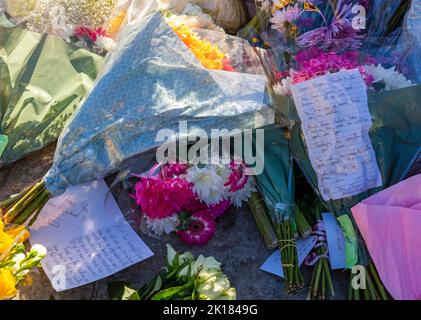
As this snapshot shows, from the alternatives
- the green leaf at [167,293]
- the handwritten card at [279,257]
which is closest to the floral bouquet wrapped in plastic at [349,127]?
the handwritten card at [279,257]

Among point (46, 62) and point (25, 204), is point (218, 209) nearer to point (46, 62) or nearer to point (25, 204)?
point (25, 204)

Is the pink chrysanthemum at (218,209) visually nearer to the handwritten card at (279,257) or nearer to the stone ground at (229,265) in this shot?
the stone ground at (229,265)

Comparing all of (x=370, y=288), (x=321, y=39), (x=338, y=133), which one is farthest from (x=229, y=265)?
(x=321, y=39)

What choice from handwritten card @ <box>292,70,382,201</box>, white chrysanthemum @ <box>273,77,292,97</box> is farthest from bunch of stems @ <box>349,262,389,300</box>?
white chrysanthemum @ <box>273,77,292,97</box>

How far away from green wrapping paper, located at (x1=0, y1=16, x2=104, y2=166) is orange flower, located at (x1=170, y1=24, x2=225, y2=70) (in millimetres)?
399

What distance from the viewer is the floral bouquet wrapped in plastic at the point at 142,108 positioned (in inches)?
73.9

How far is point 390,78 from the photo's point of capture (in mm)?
1944

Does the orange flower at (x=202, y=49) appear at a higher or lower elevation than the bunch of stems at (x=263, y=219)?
higher

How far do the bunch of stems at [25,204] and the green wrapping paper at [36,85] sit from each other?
24 centimetres
